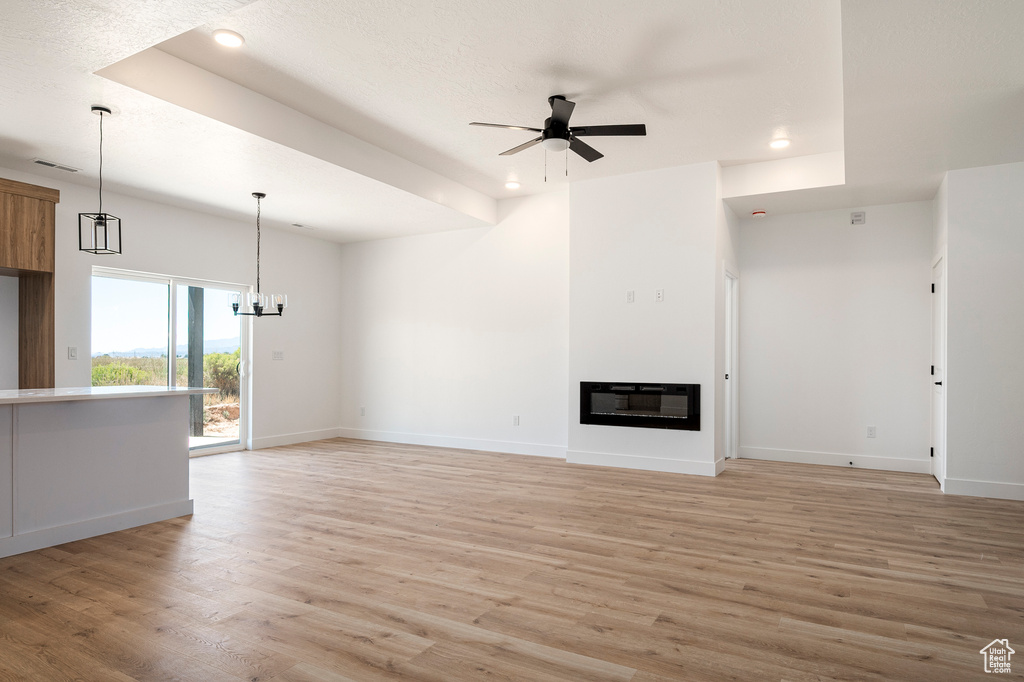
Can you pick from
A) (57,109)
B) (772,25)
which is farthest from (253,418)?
(772,25)

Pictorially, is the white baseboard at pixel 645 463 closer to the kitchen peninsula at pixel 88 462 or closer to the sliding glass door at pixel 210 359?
the kitchen peninsula at pixel 88 462

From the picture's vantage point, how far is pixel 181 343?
255 inches

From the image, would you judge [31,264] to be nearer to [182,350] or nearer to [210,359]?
[182,350]

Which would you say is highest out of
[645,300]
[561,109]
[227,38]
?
[227,38]

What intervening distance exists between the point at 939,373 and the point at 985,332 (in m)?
0.64

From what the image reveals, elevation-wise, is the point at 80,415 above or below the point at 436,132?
below

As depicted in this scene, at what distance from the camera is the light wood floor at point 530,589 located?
2.14 m

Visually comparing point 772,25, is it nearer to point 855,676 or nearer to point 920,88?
point 920,88

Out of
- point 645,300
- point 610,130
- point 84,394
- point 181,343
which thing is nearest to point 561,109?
point 610,130

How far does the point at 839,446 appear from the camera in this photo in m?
6.13

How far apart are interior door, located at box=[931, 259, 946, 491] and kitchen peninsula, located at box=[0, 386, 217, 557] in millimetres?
6011

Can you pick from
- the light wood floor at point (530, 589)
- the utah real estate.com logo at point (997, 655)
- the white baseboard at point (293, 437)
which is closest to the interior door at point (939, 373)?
the light wood floor at point (530, 589)

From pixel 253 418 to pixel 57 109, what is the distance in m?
4.20

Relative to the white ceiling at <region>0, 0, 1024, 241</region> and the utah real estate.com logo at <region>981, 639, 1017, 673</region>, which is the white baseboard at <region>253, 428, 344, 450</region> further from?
the utah real estate.com logo at <region>981, 639, 1017, 673</region>
